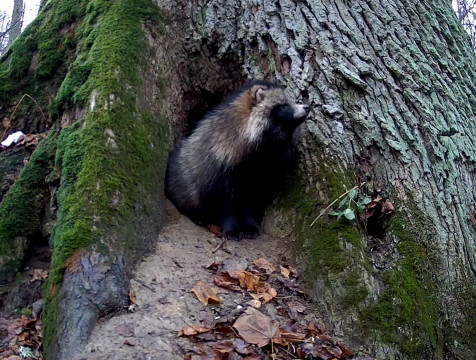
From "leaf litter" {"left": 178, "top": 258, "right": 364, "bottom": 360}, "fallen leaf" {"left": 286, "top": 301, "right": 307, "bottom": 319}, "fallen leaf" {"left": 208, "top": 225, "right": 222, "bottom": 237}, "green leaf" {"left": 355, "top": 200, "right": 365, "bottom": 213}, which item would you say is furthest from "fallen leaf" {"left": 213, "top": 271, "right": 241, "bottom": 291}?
"green leaf" {"left": 355, "top": 200, "right": 365, "bottom": 213}

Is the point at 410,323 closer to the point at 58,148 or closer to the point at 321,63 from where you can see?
the point at 321,63

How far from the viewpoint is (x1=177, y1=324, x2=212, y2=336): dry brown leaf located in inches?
135

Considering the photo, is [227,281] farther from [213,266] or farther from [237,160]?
[237,160]

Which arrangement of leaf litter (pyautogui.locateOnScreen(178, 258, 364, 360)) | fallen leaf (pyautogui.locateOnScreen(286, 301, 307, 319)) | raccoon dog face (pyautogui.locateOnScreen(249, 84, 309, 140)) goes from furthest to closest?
raccoon dog face (pyautogui.locateOnScreen(249, 84, 309, 140)) → fallen leaf (pyautogui.locateOnScreen(286, 301, 307, 319)) → leaf litter (pyautogui.locateOnScreen(178, 258, 364, 360))

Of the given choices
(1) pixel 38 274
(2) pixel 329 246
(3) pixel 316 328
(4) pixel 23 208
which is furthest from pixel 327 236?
(4) pixel 23 208

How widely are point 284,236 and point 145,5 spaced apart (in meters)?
2.65

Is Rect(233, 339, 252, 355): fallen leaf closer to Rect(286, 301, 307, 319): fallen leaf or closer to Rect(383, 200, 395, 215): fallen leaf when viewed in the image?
Rect(286, 301, 307, 319): fallen leaf

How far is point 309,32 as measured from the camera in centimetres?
505

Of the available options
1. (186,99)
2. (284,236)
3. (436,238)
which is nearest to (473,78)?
(436,238)

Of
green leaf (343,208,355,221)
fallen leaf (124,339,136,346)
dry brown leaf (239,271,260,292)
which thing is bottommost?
dry brown leaf (239,271,260,292)

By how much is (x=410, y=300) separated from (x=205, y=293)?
1.50 metres

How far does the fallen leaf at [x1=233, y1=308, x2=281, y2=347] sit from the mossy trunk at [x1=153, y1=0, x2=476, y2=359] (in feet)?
1.77

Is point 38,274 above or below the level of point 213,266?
above

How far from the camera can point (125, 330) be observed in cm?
337
